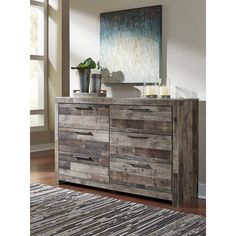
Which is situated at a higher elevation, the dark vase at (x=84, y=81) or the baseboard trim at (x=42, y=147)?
the dark vase at (x=84, y=81)

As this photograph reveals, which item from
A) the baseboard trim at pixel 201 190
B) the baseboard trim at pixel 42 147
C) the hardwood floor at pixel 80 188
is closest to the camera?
the hardwood floor at pixel 80 188

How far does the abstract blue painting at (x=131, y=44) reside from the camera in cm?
394

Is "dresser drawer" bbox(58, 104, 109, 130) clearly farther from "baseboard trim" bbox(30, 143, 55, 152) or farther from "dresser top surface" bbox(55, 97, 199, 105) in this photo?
"baseboard trim" bbox(30, 143, 55, 152)

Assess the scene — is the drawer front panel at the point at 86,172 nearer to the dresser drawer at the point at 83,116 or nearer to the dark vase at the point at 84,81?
the dresser drawer at the point at 83,116

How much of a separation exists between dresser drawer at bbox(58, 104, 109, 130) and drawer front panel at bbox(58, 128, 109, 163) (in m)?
0.06

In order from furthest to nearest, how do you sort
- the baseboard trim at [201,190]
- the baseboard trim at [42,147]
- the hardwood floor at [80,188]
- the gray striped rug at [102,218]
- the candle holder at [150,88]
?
the baseboard trim at [42,147] → the candle holder at [150,88] → the baseboard trim at [201,190] → the hardwood floor at [80,188] → the gray striped rug at [102,218]

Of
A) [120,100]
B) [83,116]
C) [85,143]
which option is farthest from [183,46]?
[85,143]

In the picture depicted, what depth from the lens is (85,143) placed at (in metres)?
3.99

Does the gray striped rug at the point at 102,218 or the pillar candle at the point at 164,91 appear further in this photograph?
the pillar candle at the point at 164,91

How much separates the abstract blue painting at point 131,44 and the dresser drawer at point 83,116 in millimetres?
494

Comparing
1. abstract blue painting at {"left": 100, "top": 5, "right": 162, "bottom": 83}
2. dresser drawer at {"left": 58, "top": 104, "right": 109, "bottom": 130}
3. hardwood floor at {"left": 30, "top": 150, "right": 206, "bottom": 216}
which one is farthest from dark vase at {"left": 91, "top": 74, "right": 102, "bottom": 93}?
hardwood floor at {"left": 30, "top": 150, "right": 206, "bottom": 216}

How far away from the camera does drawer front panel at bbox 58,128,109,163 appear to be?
3.83 m

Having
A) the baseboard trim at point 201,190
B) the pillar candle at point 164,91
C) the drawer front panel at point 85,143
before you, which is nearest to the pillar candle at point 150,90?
the pillar candle at point 164,91

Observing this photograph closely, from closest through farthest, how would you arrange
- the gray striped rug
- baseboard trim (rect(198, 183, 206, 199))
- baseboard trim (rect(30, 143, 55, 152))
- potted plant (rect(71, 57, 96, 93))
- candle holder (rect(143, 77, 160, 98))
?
the gray striped rug → baseboard trim (rect(198, 183, 206, 199)) → candle holder (rect(143, 77, 160, 98)) → potted plant (rect(71, 57, 96, 93)) → baseboard trim (rect(30, 143, 55, 152))
